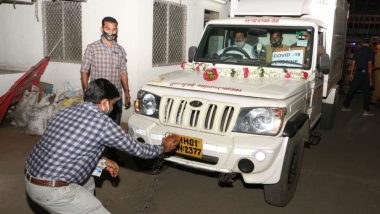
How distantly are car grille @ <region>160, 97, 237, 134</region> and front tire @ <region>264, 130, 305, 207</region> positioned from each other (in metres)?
0.64

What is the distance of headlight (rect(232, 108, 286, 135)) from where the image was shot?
3357 mm

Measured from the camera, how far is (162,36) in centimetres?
769

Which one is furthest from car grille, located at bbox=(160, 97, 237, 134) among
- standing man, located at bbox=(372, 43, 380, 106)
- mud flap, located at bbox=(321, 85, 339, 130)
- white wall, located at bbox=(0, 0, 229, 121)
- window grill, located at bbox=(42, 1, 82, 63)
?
standing man, located at bbox=(372, 43, 380, 106)

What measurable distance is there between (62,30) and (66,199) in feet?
19.4

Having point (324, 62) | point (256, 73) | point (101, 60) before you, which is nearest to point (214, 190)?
point (256, 73)

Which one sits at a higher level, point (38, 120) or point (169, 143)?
point (169, 143)

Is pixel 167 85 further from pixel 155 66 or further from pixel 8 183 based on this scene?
pixel 155 66

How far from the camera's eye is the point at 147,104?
3982mm

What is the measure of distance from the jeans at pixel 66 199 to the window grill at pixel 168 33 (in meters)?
5.23

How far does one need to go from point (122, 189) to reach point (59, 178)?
196cm

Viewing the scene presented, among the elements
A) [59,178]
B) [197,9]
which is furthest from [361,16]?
[59,178]

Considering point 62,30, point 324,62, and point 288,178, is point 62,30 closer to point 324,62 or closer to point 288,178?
point 324,62

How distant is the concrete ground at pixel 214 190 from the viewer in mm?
3842

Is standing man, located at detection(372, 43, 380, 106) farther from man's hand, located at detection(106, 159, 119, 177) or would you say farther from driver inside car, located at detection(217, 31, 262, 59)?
man's hand, located at detection(106, 159, 119, 177)
